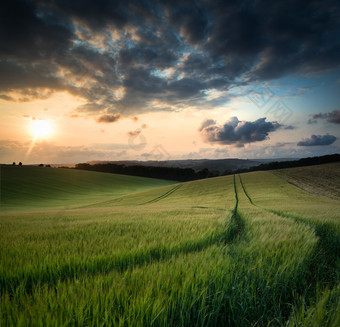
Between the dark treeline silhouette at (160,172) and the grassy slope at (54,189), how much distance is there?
27.7 metres

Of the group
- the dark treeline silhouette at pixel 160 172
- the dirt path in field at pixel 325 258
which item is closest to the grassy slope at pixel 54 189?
the dark treeline silhouette at pixel 160 172

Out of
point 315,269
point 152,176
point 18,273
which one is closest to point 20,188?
point 18,273

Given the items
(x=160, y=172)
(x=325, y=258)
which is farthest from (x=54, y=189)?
(x=160, y=172)

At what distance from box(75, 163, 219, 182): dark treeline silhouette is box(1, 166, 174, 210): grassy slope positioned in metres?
27.7

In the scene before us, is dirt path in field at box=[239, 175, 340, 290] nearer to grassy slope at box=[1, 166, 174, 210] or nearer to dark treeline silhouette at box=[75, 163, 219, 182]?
grassy slope at box=[1, 166, 174, 210]

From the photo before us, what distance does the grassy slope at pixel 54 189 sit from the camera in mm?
34969

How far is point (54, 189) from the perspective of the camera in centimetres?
4769

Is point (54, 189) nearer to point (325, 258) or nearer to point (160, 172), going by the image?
point (325, 258)

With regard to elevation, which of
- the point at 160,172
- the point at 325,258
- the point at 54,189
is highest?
the point at 325,258

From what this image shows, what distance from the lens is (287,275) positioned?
2.16m

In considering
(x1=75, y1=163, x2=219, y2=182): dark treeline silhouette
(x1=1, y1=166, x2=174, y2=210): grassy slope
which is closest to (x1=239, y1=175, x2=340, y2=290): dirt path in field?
(x1=1, y1=166, x2=174, y2=210): grassy slope

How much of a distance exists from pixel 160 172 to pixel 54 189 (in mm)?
57901

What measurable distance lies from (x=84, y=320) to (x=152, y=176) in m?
98.1

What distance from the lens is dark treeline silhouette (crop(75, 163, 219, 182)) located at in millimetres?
94500
